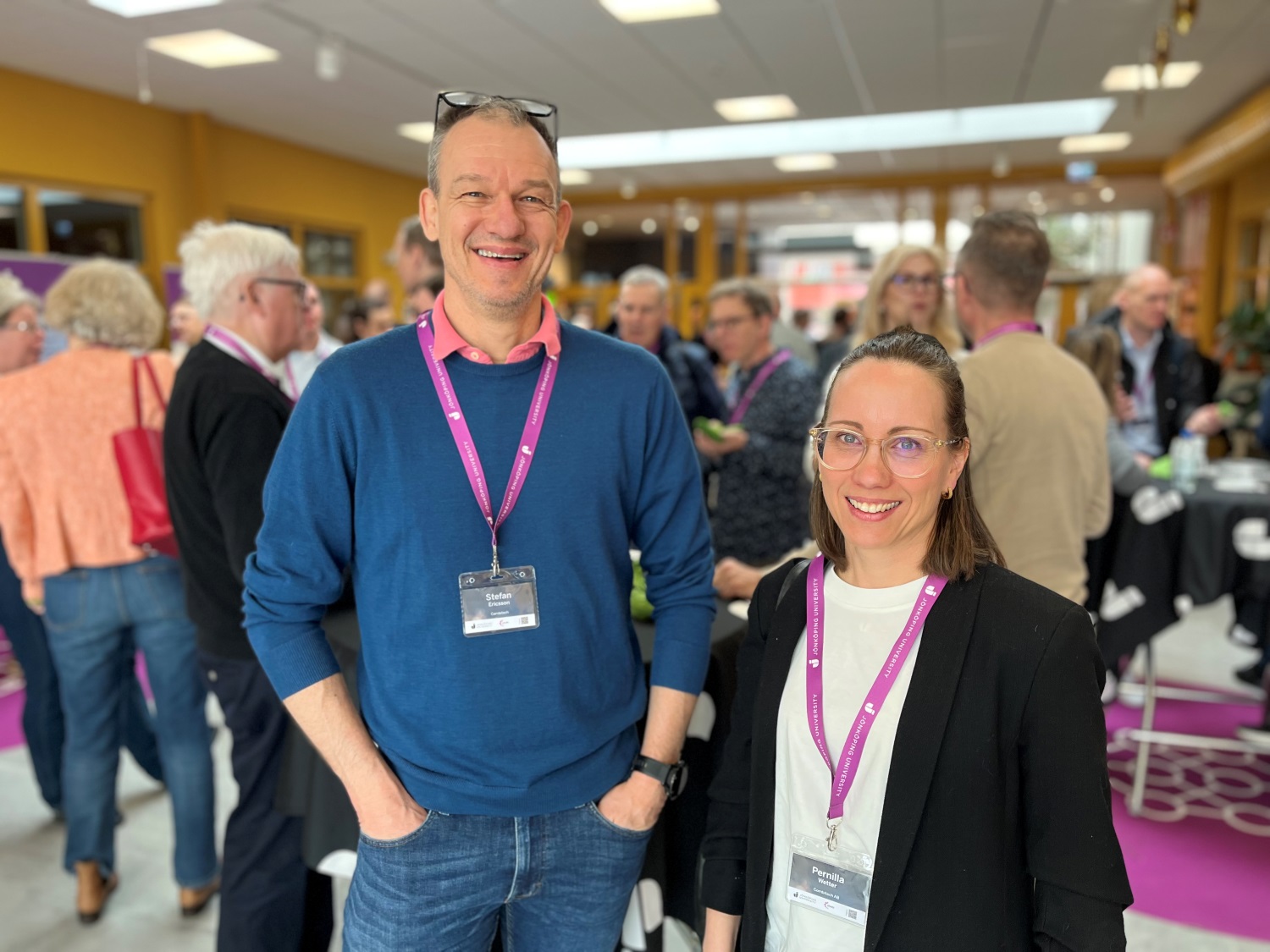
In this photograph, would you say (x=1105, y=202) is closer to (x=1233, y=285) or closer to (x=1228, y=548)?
(x=1233, y=285)

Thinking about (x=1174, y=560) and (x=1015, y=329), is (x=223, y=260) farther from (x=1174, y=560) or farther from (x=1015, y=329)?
(x=1174, y=560)

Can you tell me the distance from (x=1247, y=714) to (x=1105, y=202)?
10115 millimetres

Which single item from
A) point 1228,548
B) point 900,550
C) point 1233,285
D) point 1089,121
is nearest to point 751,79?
point 1089,121

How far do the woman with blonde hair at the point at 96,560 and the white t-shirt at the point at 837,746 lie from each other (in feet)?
6.47

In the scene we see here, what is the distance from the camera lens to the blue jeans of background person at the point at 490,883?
48.4 inches

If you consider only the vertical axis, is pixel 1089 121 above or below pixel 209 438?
above

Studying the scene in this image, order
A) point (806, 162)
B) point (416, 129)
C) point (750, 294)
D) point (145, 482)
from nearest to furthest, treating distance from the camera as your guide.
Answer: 1. point (145, 482)
2. point (750, 294)
3. point (416, 129)
4. point (806, 162)

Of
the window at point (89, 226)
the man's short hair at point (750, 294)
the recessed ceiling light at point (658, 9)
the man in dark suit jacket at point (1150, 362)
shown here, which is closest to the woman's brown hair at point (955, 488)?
the man's short hair at point (750, 294)

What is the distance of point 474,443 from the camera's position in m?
1.23

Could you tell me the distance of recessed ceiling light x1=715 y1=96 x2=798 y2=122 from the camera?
26.8 feet

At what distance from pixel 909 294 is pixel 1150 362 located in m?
2.28

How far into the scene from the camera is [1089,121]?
9.20 m

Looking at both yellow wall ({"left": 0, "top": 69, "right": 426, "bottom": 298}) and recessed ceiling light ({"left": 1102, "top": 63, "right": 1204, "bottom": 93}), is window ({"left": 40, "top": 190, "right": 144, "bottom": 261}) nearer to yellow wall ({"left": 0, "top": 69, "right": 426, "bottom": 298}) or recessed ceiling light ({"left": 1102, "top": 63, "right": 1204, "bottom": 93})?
yellow wall ({"left": 0, "top": 69, "right": 426, "bottom": 298})

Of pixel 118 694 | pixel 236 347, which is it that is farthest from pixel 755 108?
pixel 118 694
